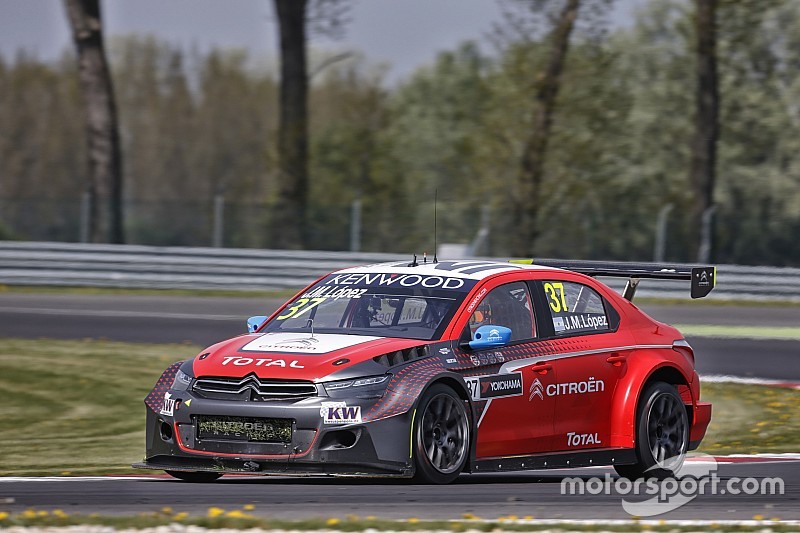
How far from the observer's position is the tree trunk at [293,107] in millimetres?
32812

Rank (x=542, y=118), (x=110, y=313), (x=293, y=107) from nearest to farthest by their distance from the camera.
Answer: (x=110, y=313) → (x=293, y=107) → (x=542, y=118)

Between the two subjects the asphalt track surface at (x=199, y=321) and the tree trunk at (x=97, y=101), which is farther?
the tree trunk at (x=97, y=101)

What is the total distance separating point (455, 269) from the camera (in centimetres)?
930

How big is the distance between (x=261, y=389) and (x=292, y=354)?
1.13 ft

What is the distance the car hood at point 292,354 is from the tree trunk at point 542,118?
77.4 ft

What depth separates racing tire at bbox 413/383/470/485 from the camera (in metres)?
7.95

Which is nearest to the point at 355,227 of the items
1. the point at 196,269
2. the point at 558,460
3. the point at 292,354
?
the point at 196,269

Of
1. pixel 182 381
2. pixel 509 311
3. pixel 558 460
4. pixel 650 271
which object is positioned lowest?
pixel 558 460

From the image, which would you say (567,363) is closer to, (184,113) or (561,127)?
(561,127)

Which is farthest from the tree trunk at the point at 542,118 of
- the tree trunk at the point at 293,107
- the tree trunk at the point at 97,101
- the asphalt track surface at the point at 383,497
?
the asphalt track surface at the point at 383,497

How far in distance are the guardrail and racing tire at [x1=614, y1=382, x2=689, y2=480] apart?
17.7 metres

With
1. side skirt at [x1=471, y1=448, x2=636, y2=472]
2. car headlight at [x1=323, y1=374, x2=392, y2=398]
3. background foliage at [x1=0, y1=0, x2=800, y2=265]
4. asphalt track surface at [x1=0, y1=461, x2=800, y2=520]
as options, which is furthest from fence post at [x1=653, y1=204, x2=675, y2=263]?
car headlight at [x1=323, y1=374, x2=392, y2=398]

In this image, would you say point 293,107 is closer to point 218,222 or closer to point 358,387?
point 218,222

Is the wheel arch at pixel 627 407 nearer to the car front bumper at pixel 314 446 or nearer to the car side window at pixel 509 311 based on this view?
the car side window at pixel 509 311
